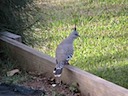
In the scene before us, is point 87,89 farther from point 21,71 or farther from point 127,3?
point 127,3

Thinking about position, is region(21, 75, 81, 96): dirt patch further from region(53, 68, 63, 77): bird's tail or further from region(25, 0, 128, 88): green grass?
region(25, 0, 128, 88): green grass

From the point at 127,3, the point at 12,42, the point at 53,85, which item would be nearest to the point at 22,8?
the point at 12,42

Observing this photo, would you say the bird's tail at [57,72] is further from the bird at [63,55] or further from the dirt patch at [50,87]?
the dirt patch at [50,87]


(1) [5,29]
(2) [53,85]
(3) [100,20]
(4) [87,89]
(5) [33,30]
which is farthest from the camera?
(3) [100,20]

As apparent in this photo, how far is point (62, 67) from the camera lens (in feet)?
12.0

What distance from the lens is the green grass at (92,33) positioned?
5.78 metres

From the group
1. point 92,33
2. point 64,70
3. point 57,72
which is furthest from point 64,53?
point 92,33

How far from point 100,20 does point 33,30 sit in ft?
12.2

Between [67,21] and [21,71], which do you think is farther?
[67,21]

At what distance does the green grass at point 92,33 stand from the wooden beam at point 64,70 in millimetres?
768

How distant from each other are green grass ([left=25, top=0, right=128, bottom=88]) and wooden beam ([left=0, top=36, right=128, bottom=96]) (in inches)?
30.3

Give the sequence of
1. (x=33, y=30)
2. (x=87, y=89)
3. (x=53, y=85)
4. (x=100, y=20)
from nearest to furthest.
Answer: (x=87, y=89) → (x=53, y=85) → (x=33, y=30) → (x=100, y=20)

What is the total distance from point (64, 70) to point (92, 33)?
4.24 meters

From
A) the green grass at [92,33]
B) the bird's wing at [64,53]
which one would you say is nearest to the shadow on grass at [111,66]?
the green grass at [92,33]
